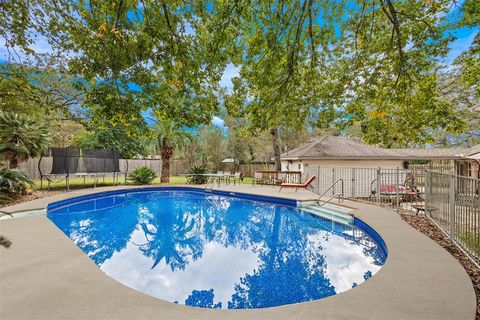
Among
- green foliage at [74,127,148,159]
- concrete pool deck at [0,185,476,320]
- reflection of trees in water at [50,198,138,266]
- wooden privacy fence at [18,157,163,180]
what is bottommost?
reflection of trees in water at [50,198,138,266]

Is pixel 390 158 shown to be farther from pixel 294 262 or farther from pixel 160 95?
pixel 160 95

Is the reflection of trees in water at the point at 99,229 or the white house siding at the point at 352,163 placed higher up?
the white house siding at the point at 352,163

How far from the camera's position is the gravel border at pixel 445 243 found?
3.51 m

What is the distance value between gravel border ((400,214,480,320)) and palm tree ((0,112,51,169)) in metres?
15.0

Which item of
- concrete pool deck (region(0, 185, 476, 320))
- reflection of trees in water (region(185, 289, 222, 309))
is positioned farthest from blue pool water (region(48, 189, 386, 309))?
concrete pool deck (region(0, 185, 476, 320))

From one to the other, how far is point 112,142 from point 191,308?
27034 millimetres

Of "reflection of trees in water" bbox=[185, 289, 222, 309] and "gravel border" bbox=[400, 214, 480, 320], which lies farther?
"reflection of trees in water" bbox=[185, 289, 222, 309]

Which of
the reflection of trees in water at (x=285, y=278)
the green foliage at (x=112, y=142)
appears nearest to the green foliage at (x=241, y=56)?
the reflection of trees in water at (x=285, y=278)

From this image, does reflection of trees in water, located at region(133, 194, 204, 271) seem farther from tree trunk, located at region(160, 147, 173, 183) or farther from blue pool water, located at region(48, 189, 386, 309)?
tree trunk, located at region(160, 147, 173, 183)

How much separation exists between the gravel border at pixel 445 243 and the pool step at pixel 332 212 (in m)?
1.54

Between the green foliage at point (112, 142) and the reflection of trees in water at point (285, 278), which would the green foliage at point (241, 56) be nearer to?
the reflection of trees in water at point (285, 278)

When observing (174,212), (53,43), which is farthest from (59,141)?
Answer: (53,43)

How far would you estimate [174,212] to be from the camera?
10344 millimetres

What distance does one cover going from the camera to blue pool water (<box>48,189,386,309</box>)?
13.8 ft
